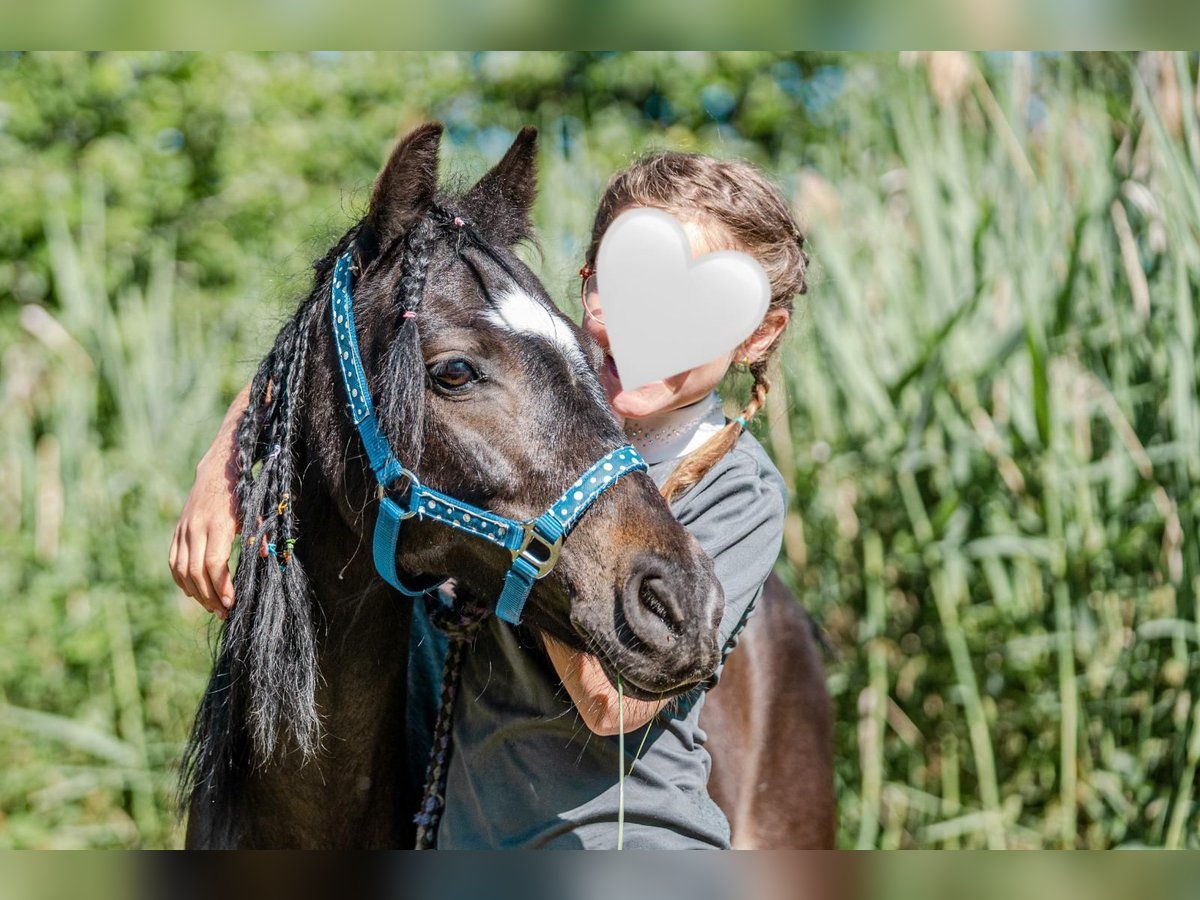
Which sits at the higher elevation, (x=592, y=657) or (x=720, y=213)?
(x=720, y=213)

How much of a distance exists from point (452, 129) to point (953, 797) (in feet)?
14.3

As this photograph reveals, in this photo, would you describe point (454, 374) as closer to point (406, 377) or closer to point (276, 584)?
point (406, 377)

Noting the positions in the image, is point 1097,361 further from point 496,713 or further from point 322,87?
point 322,87

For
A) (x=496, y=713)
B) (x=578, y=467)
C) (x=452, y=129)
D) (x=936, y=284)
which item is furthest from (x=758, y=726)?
(x=452, y=129)

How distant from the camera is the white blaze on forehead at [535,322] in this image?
1519 mm

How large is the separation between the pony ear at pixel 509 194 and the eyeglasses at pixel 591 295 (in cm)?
12

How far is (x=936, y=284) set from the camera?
3789mm

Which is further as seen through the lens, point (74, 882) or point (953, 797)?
point (953, 797)

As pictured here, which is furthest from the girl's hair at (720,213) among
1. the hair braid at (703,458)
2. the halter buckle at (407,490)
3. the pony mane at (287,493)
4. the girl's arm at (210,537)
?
the girl's arm at (210,537)

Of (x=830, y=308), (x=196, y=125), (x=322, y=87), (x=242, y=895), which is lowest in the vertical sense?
(x=242, y=895)

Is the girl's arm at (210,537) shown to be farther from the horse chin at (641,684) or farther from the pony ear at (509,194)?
the horse chin at (641,684)

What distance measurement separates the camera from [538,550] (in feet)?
4.78

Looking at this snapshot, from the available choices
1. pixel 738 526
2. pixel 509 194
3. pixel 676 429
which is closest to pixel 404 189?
pixel 509 194
